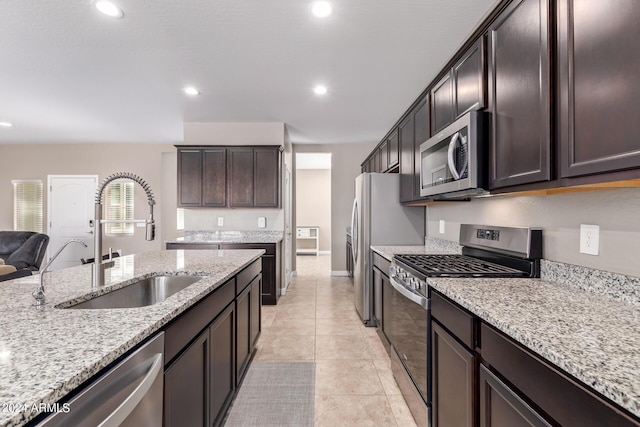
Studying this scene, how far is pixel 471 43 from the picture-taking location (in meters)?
1.72

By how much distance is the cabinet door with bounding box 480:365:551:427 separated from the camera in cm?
83

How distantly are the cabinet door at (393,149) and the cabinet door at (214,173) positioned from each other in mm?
2315

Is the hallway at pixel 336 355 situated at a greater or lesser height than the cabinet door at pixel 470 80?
lesser

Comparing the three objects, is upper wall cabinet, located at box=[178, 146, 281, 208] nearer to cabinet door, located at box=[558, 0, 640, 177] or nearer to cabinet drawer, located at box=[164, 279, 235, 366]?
cabinet drawer, located at box=[164, 279, 235, 366]

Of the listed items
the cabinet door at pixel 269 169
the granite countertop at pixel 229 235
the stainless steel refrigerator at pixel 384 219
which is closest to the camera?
the stainless steel refrigerator at pixel 384 219

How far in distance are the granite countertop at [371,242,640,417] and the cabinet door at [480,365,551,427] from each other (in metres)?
0.19

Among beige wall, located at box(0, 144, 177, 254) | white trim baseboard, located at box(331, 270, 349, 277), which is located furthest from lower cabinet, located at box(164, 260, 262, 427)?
beige wall, located at box(0, 144, 177, 254)

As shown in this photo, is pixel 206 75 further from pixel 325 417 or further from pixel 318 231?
pixel 318 231

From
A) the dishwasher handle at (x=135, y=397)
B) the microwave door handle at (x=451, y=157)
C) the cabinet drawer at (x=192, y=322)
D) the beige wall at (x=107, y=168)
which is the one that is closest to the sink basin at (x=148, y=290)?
the cabinet drawer at (x=192, y=322)

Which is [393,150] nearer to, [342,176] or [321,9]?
[321,9]

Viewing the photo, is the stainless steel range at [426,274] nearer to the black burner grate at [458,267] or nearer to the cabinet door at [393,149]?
the black burner grate at [458,267]

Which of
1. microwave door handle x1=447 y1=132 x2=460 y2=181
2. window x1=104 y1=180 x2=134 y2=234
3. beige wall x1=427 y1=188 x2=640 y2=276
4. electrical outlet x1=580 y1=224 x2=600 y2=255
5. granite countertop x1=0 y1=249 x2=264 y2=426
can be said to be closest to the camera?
granite countertop x1=0 y1=249 x2=264 y2=426

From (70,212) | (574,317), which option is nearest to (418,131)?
(574,317)

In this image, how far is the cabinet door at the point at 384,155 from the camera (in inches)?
150
